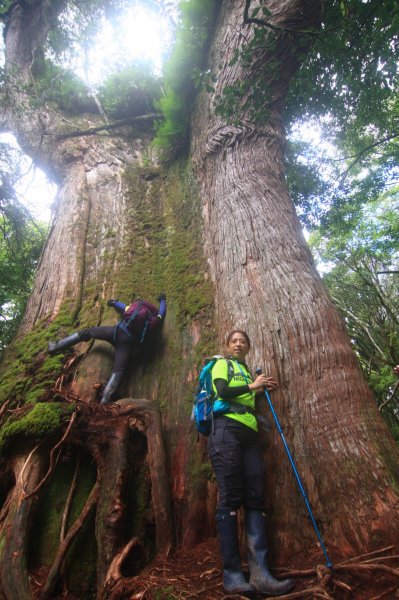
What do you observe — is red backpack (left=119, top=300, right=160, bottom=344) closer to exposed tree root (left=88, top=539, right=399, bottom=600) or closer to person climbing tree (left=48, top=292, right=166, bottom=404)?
person climbing tree (left=48, top=292, right=166, bottom=404)

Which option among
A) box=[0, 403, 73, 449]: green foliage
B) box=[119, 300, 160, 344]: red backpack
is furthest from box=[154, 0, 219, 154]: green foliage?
box=[0, 403, 73, 449]: green foliage

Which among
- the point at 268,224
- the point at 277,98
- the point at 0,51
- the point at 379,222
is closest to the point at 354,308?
the point at 379,222

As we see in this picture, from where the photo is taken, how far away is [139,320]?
418 cm

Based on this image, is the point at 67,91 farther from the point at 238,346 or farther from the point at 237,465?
the point at 237,465

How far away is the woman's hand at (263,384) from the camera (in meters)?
2.78

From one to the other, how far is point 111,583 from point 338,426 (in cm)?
189

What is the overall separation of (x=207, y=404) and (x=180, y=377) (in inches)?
41.6

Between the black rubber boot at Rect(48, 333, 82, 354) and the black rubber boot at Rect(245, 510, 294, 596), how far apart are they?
8.80ft

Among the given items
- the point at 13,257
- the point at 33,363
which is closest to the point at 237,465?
the point at 33,363

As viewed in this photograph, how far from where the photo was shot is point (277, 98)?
591 centimetres

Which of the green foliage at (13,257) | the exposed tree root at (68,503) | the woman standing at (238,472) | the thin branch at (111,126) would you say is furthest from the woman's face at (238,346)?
the thin branch at (111,126)

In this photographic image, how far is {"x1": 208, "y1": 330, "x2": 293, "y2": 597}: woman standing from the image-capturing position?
83.9 inches

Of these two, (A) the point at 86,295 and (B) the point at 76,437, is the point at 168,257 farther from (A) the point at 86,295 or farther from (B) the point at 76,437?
(B) the point at 76,437

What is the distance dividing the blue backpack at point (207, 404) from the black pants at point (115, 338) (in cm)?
138
